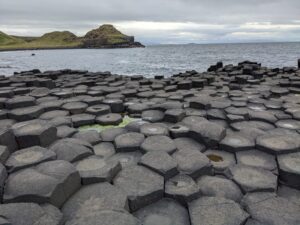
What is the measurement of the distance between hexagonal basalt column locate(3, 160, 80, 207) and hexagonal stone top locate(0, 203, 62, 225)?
0.49 feet

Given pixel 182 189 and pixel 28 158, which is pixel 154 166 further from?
pixel 28 158

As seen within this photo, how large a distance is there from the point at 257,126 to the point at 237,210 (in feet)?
8.60

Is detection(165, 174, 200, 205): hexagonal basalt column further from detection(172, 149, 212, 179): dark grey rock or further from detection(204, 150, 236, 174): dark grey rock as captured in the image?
detection(204, 150, 236, 174): dark grey rock

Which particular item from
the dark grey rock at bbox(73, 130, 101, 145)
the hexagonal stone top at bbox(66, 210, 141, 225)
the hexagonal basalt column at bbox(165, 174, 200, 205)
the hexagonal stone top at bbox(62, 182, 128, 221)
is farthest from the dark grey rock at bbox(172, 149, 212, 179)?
the dark grey rock at bbox(73, 130, 101, 145)

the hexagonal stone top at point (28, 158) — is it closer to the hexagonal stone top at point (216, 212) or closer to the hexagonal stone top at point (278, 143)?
the hexagonal stone top at point (216, 212)

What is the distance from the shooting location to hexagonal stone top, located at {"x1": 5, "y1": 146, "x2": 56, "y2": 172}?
3.35 metres

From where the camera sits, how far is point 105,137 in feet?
15.5

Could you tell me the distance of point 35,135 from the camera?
4051 mm

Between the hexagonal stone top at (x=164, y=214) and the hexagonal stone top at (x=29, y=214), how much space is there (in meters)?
0.80

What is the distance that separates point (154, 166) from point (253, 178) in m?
1.17

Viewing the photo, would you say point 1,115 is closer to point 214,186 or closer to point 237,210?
point 214,186

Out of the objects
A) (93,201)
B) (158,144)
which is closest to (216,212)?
(93,201)

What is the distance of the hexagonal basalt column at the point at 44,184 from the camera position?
2.78 metres

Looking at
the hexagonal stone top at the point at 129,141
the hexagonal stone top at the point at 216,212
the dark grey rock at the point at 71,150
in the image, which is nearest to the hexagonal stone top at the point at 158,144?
the hexagonal stone top at the point at 129,141
